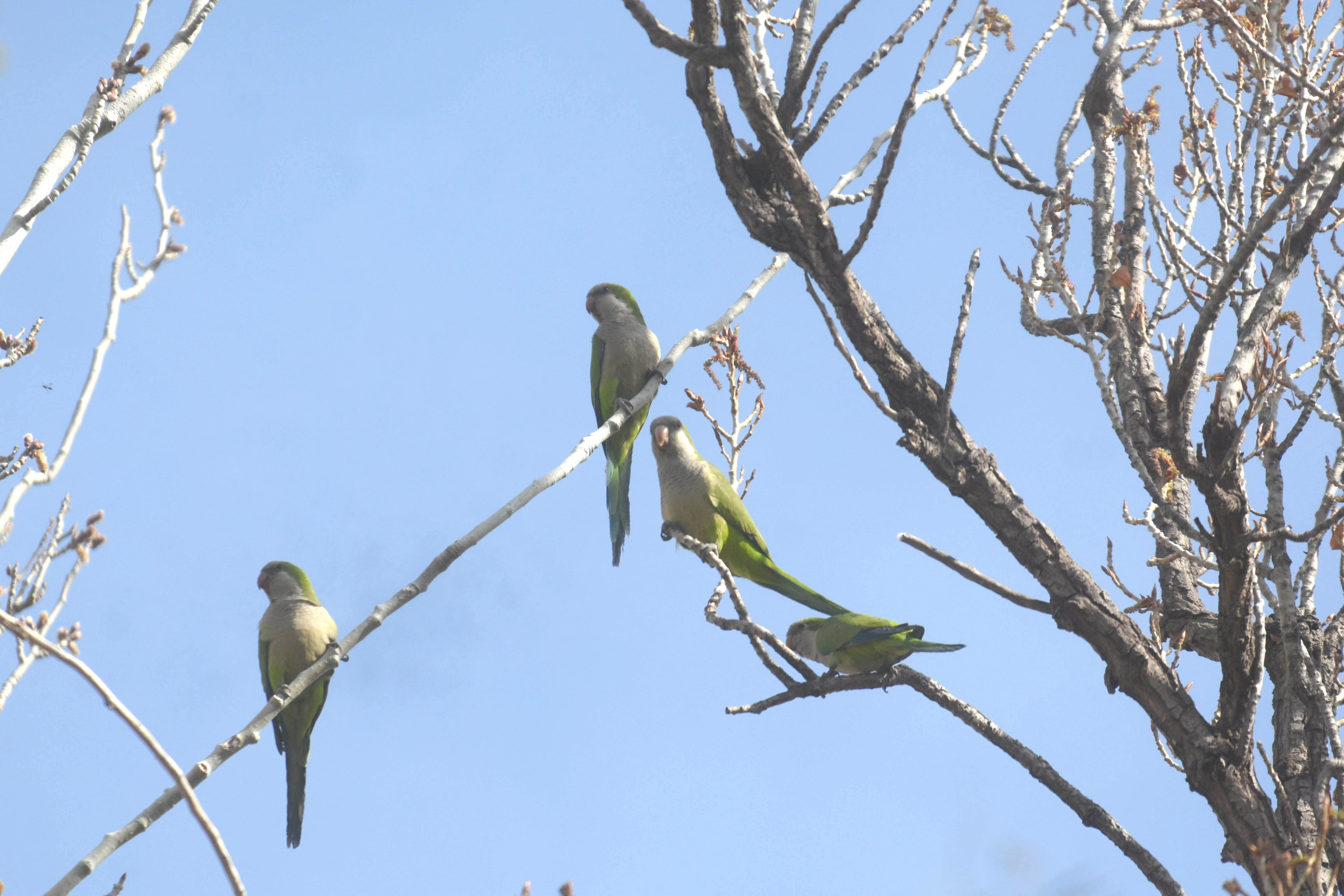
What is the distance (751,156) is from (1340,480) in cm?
283

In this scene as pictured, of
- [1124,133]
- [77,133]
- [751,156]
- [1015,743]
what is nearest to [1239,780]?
[1015,743]

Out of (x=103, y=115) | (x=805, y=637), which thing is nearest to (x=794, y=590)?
(x=805, y=637)

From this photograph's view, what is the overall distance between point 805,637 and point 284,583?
3.14 meters

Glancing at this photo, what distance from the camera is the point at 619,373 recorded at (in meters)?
6.85

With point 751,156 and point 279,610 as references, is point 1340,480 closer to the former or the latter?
point 751,156

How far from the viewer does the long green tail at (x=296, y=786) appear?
224 inches

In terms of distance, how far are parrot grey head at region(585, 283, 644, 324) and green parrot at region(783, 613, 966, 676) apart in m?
2.97

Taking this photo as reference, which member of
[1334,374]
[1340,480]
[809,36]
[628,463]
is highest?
[809,36]

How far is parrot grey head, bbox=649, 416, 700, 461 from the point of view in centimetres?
620

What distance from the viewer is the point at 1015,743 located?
3.79 m

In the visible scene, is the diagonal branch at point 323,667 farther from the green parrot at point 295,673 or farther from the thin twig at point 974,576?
the green parrot at point 295,673

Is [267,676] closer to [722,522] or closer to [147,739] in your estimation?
[722,522]

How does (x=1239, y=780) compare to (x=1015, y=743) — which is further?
(x=1015, y=743)

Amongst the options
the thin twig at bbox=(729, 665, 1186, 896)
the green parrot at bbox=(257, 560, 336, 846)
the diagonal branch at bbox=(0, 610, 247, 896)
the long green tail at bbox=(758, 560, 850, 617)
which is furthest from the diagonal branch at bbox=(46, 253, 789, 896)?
the green parrot at bbox=(257, 560, 336, 846)
